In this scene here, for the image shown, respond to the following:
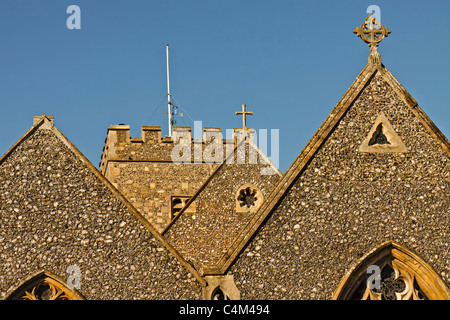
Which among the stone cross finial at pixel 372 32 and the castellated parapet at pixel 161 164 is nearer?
the stone cross finial at pixel 372 32

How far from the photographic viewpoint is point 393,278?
2077 centimetres

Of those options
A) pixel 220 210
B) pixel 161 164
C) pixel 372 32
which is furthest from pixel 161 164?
pixel 372 32

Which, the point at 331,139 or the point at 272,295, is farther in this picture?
the point at 331,139

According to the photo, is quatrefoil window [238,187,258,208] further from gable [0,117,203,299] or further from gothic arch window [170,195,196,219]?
gable [0,117,203,299]

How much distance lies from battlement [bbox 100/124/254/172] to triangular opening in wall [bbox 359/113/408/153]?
1013 cm

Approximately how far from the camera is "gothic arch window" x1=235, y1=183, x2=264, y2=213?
28.0 meters

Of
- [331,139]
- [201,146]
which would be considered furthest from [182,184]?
[331,139]

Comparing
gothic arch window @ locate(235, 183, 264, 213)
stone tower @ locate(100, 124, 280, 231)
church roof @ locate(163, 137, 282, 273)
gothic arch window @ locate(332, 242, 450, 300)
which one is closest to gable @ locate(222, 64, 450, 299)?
gothic arch window @ locate(332, 242, 450, 300)

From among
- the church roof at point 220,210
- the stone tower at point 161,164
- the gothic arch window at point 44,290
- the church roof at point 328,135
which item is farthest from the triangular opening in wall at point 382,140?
the stone tower at point 161,164

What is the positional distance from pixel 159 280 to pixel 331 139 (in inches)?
160

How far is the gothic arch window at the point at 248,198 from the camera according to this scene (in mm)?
28000

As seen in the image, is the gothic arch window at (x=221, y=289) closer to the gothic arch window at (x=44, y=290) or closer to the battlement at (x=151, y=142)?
the gothic arch window at (x=44, y=290)

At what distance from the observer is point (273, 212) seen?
20.7 meters

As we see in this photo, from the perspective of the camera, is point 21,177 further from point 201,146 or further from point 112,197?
point 201,146
